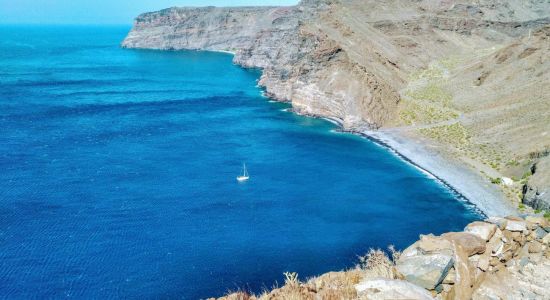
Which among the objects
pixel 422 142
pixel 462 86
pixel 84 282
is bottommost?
pixel 84 282

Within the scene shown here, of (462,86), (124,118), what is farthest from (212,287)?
(462,86)

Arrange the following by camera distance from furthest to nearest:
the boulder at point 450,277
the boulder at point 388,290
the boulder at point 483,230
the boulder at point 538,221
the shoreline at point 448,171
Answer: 1. the shoreline at point 448,171
2. the boulder at point 538,221
3. the boulder at point 483,230
4. the boulder at point 450,277
5. the boulder at point 388,290

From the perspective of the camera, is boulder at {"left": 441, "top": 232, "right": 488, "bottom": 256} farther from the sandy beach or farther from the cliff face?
the cliff face

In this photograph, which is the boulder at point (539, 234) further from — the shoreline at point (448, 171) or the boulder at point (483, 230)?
the shoreline at point (448, 171)

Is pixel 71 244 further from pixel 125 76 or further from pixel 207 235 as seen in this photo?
pixel 125 76

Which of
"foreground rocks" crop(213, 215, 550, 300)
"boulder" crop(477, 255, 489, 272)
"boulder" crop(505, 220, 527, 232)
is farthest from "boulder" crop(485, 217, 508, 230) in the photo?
"boulder" crop(477, 255, 489, 272)

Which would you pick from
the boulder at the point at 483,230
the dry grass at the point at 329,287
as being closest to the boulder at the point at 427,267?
the dry grass at the point at 329,287
